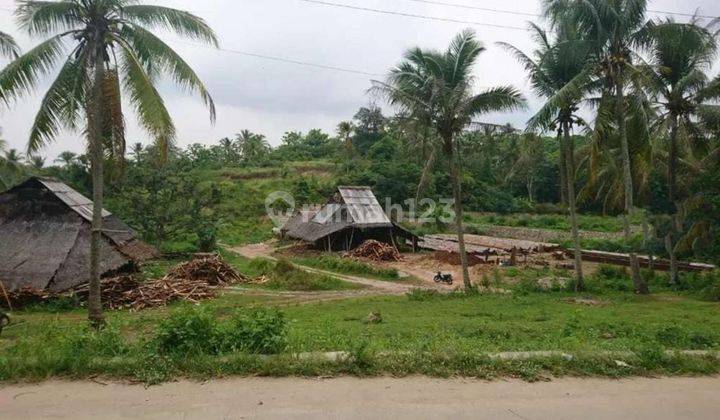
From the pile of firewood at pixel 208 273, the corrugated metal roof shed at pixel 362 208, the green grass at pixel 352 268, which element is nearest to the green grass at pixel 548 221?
the corrugated metal roof shed at pixel 362 208

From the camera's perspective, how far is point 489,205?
48.1 m

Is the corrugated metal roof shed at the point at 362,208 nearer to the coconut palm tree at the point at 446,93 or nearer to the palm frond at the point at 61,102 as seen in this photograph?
the coconut palm tree at the point at 446,93

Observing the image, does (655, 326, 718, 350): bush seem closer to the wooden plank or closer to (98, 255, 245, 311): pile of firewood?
(98, 255, 245, 311): pile of firewood

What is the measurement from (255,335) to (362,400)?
1620mm

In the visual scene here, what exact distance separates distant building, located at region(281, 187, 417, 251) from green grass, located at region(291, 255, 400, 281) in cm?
347

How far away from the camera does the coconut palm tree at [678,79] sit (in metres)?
15.5

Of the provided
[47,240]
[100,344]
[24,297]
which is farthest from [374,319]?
[47,240]

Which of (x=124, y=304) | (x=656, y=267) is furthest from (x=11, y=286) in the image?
(x=656, y=267)

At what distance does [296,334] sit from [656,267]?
908 inches

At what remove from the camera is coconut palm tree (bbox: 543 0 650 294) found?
609 inches

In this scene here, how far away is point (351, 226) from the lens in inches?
1160

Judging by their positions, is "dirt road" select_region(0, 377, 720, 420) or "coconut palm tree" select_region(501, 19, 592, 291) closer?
"dirt road" select_region(0, 377, 720, 420)

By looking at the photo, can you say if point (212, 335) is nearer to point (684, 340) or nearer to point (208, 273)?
point (684, 340)

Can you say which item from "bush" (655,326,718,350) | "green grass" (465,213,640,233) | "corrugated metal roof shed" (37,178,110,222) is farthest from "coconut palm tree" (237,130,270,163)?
"bush" (655,326,718,350)
